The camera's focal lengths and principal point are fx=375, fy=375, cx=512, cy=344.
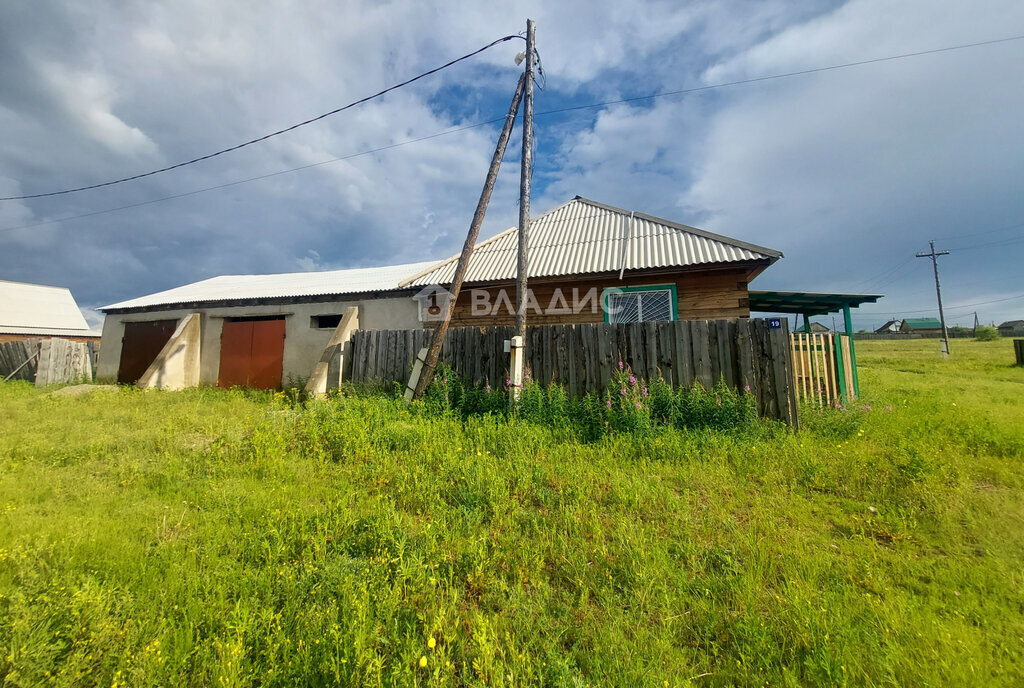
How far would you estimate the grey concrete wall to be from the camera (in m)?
11.3

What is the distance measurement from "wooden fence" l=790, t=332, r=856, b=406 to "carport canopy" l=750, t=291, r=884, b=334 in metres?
3.59

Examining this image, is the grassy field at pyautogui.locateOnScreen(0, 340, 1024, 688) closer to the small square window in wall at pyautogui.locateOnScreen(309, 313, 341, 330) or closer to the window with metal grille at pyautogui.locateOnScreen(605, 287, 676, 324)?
the window with metal grille at pyautogui.locateOnScreen(605, 287, 676, 324)

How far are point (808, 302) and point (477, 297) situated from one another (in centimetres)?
1063

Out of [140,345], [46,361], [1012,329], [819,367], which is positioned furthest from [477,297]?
[1012,329]

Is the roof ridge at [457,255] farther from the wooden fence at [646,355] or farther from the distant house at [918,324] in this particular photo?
the distant house at [918,324]

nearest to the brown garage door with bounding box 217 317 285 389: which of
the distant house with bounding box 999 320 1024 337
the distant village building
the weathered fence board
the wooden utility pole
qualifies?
the weathered fence board

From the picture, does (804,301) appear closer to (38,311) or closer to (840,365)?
(840,365)

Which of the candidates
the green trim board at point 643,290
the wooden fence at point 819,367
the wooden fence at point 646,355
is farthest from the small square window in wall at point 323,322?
the wooden fence at point 819,367

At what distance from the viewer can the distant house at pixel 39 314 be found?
2655 cm

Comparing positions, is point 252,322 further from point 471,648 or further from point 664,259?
point 471,648

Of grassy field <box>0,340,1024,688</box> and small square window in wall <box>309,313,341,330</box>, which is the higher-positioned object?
small square window in wall <box>309,313,341,330</box>

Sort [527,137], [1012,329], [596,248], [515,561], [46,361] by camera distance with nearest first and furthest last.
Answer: [515,561] → [527,137] → [596,248] → [46,361] → [1012,329]

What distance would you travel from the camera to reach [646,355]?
20.4 ft

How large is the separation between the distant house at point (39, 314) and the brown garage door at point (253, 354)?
24.7m
